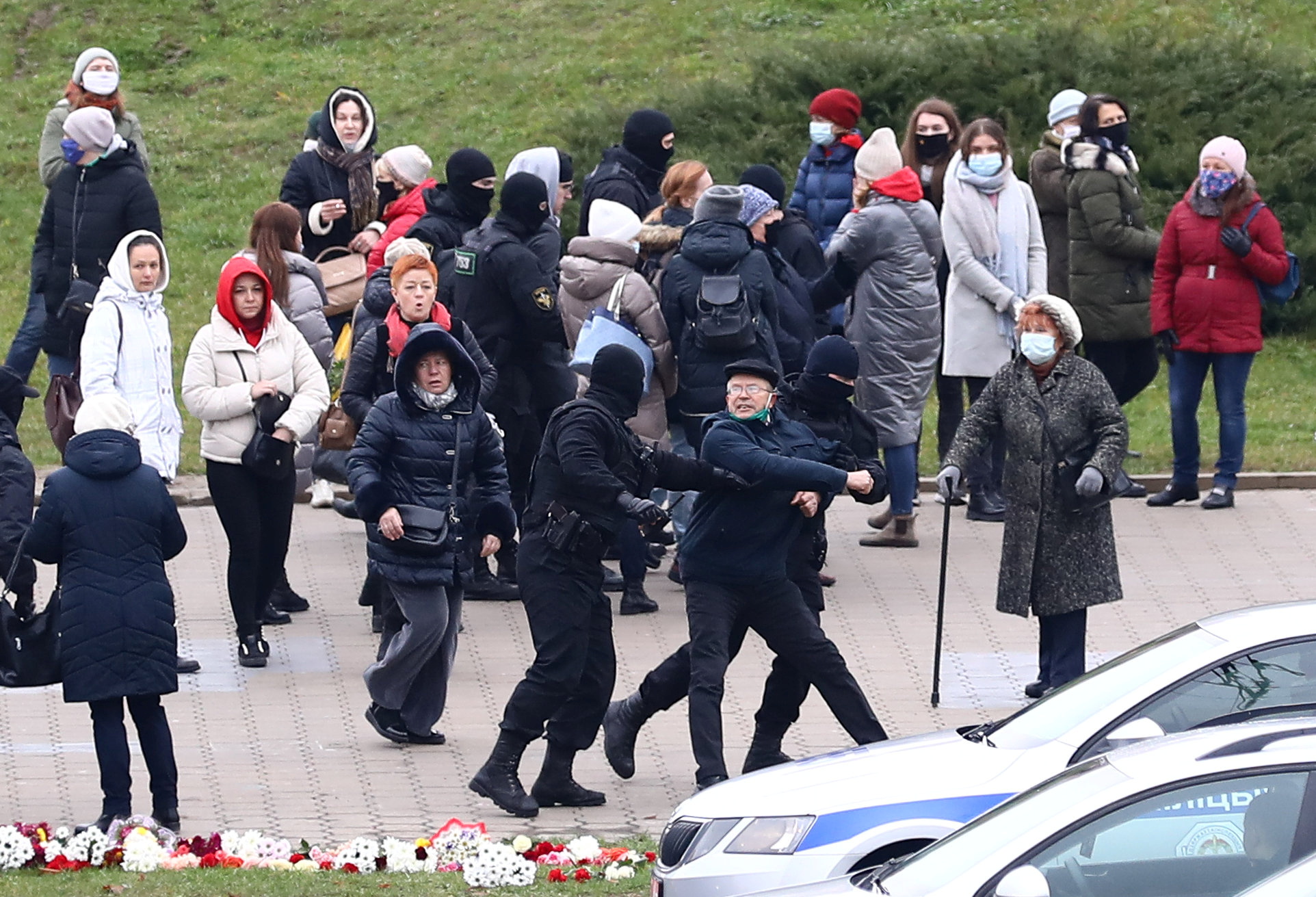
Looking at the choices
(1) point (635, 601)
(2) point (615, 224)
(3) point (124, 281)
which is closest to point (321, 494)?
(1) point (635, 601)

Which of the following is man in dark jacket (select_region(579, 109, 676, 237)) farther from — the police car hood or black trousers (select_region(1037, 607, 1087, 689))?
the police car hood

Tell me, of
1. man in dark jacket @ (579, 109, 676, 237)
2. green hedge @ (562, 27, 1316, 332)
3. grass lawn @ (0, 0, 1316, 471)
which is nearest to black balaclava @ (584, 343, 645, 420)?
man in dark jacket @ (579, 109, 676, 237)

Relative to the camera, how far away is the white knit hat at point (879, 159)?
486 inches

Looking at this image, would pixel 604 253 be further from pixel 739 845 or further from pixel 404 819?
pixel 739 845

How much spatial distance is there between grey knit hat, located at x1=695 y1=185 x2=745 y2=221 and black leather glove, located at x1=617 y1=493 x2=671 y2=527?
287 centimetres

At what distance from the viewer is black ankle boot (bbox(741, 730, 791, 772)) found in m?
9.05

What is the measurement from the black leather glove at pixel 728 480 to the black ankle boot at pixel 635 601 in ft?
10.2

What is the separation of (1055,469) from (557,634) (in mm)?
2544

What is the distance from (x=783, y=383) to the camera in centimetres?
968

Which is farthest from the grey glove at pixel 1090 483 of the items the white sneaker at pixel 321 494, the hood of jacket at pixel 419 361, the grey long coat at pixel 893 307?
the white sneaker at pixel 321 494

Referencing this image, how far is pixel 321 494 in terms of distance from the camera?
46.2ft

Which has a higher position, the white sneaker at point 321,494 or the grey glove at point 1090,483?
the grey glove at point 1090,483

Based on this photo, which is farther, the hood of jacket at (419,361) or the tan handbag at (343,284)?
the tan handbag at (343,284)

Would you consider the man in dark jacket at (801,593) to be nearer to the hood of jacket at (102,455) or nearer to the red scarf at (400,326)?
the red scarf at (400,326)
